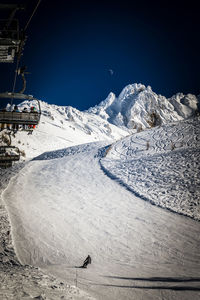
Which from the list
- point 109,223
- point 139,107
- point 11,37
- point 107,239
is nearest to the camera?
point 11,37

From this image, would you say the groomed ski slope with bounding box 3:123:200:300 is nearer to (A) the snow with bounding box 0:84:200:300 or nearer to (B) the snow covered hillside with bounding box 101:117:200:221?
(A) the snow with bounding box 0:84:200:300

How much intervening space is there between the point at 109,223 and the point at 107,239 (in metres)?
1.45

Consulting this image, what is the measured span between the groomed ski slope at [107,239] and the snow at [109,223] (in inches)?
1.4

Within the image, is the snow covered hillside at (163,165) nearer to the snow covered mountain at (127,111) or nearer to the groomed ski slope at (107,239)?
the groomed ski slope at (107,239)

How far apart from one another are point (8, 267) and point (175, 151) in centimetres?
1638

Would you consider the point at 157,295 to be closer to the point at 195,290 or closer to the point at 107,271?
the point at 195,290

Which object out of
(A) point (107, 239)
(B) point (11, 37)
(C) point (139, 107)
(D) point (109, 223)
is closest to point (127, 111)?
(C) point (139, 107)

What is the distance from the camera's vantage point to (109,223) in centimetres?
1037

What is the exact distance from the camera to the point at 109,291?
5.58m

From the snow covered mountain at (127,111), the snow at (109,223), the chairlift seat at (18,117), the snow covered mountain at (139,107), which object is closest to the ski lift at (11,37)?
the chairlift seat at (18,117)

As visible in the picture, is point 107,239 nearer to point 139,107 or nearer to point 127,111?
point 127,111

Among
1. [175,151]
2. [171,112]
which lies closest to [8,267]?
[175,151]

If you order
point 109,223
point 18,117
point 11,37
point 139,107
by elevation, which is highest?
point 139,107

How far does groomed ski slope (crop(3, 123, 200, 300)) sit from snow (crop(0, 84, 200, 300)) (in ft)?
0.12
